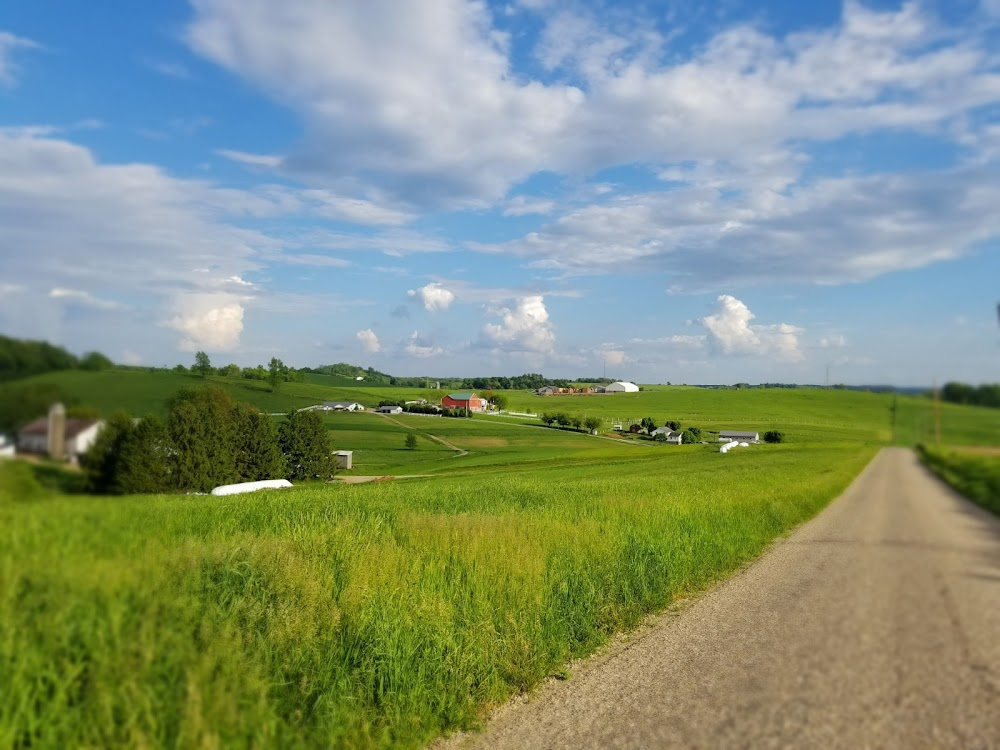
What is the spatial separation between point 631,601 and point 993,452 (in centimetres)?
534

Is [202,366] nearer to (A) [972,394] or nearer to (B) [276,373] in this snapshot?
(B) [276,373]

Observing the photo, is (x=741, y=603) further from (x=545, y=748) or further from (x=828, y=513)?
(x=828, y=513)

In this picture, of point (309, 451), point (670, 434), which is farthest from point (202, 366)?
point (670, 434)

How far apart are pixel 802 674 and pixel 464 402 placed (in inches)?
3031

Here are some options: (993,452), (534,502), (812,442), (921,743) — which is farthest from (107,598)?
(812,442)

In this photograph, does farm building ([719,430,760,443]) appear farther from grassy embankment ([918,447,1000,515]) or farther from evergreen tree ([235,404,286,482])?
evergreen tree ([235,404,286,482])

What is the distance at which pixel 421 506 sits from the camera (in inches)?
613

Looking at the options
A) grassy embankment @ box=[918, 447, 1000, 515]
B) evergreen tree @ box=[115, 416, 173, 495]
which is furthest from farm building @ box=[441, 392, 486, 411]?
evergreen tree @ box=[115, 416, 173, 495]

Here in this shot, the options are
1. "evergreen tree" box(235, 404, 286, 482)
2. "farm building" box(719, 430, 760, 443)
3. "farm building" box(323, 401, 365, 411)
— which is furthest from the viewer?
"farm building" box(719, 430, 760, 443)

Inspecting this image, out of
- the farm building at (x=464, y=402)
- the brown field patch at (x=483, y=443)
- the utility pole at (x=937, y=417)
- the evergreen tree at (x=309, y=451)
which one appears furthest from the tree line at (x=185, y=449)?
the farm building at (x=464, y=402)

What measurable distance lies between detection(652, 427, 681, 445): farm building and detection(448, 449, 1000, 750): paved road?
79456mm

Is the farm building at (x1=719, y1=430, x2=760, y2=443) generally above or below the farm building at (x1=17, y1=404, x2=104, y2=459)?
below

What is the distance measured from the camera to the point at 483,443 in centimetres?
6191

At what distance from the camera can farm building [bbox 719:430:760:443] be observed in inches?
2986
